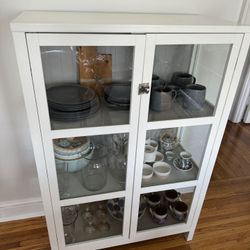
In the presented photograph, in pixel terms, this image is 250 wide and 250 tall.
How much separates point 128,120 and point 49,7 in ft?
1.93

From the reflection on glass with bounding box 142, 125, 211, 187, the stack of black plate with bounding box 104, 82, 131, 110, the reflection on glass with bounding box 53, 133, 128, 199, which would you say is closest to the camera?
the stack of black plate with bounding box 104, 82, 131, 110

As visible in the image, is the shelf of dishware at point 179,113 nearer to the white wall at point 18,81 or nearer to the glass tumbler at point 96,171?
the glass tumbler at point 96,171

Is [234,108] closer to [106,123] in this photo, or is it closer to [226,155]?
[226,155]

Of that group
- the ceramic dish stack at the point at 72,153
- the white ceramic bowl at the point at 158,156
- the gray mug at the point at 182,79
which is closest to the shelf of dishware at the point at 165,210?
the white ceramic bowl at the point at 158,156

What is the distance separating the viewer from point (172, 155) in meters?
1.38

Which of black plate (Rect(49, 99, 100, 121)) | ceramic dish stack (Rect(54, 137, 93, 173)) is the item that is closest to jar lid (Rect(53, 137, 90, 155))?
ceramic dish stack (Rect(54, 137, 93, 173))

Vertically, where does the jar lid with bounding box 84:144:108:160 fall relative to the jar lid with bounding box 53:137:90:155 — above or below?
below

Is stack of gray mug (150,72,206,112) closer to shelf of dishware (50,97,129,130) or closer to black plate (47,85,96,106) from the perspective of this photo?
shelf of dishware (50,97,129,130)

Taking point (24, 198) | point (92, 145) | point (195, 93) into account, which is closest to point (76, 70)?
point (92, 145)

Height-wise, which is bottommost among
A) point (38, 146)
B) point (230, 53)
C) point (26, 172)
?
point (26, 172)

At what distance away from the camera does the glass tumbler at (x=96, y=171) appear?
1.19 meters

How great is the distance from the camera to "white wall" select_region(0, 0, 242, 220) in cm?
105

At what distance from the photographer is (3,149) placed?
1.34 meters

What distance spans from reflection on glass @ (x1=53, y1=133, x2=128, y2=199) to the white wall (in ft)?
1.13
